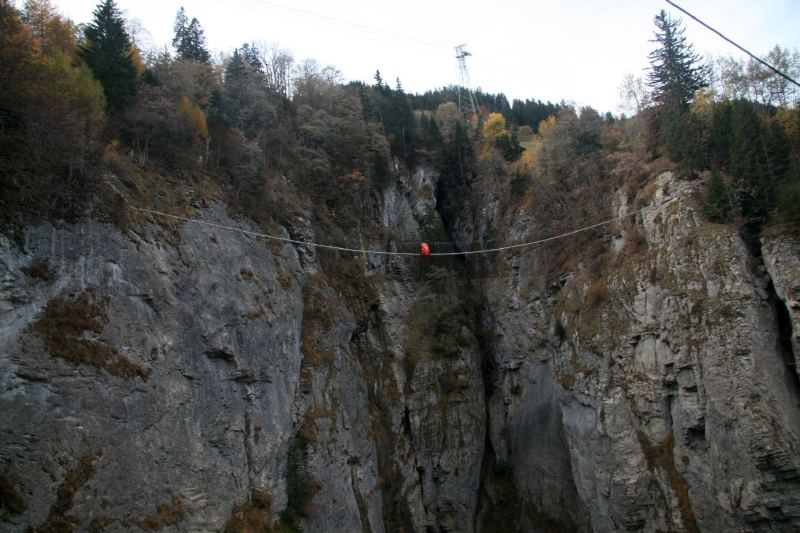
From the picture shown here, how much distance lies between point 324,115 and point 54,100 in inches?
741

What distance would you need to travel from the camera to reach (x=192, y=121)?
24.7 m

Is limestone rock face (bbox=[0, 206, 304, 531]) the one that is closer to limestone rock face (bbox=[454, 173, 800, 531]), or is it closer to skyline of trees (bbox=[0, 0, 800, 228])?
skyline of trees (bbox=[0, 0, 800, 228])

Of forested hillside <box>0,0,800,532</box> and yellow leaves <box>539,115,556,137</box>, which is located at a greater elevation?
yellow leaves <box>539,115,556,137</box>

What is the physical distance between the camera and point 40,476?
1302 cm

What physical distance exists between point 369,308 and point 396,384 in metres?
4.45

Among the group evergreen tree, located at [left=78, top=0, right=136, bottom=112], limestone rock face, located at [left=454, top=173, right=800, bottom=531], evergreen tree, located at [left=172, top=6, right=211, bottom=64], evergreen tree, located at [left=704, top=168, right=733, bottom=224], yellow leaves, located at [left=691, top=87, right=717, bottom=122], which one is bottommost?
limestone rock face, located at [left=454, top=173, right=800, bottom=531]

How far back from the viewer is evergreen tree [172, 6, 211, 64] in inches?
1489

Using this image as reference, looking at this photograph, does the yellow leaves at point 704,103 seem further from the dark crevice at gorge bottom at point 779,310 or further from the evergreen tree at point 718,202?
the dark crevice at gorge bottom at point 779,310

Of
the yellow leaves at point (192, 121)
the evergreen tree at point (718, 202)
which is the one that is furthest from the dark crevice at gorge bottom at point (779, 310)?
the yellow leaves at point (192, 121)

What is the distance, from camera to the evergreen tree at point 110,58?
76.2 ft

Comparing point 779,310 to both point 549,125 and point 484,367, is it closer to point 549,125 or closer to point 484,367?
point 484,367

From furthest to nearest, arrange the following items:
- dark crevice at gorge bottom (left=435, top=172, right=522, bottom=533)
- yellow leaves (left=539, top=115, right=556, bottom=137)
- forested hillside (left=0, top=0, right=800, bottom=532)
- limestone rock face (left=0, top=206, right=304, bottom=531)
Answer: yellow leaves (left=539, top=115, right=556, bottom=137) < dark crevice at gorge bottom (left=435, top=172, right=522, bottom=533) < forested hillside (left=0, top=0, right=800, bottom=532) < limestone rock face (left=0, top=206, right=304, bottom=531)

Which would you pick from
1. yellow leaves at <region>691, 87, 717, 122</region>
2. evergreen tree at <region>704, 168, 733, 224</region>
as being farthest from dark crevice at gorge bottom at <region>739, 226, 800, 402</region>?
yellow leaves at <region>691, 87, 717, 122</region>

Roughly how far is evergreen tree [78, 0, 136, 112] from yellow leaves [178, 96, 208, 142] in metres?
2.11
